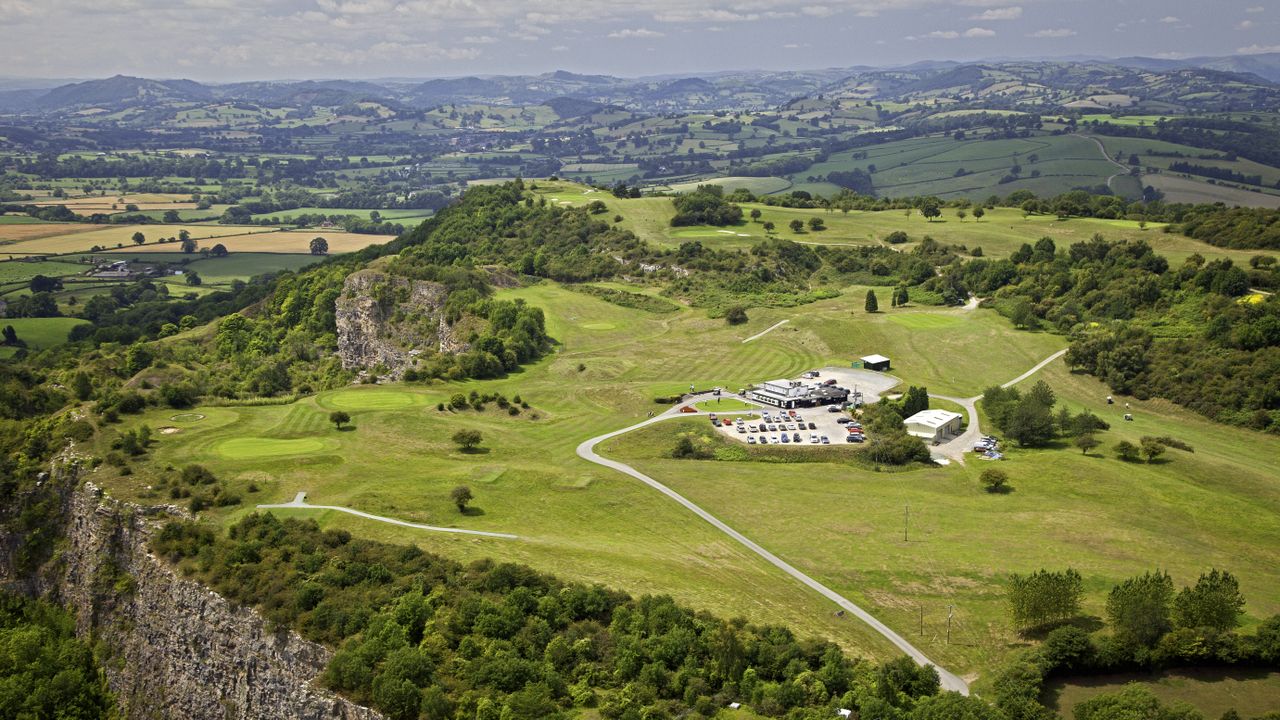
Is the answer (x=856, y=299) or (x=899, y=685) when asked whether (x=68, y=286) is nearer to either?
(x=856, y=299)

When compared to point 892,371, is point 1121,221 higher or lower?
higher

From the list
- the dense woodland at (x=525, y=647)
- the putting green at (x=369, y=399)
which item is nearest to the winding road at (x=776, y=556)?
the dense woodland at (x=525, y=647)

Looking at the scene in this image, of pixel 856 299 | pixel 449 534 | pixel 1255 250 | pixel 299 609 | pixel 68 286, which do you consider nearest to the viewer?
pixel 299 609

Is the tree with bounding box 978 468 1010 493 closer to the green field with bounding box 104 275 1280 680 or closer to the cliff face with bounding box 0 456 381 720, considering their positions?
the green field with bounding box 104 275 1280 680

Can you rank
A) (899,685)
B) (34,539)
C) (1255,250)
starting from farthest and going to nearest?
1. (1255,250)
2. (34,539)
3. (899,685)

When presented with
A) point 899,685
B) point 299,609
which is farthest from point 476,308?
point 899,685

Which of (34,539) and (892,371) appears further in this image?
(892,371)

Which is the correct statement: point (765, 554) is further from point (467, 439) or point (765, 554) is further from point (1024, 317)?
point (1024, 317)
